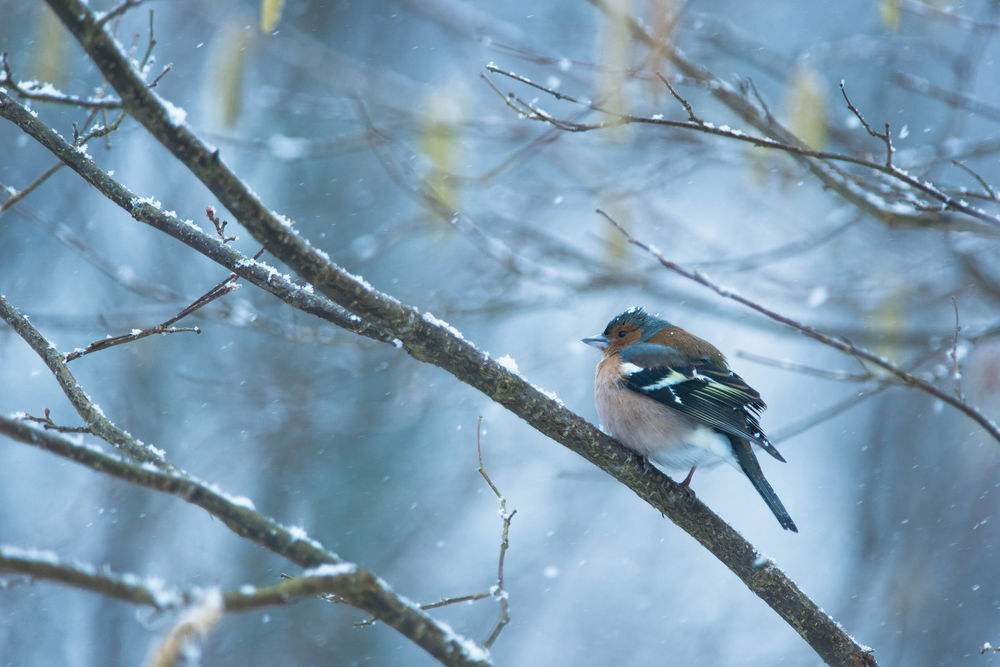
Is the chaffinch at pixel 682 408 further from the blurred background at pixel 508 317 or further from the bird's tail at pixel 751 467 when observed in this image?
the blurred background at pixel 508 317

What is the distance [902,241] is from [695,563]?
5641 millimetres

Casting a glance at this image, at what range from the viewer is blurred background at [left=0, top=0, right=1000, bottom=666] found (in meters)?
4.77

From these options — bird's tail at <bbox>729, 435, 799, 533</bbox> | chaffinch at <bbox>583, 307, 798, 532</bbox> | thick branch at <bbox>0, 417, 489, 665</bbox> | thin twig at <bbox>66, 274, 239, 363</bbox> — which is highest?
chaffinch at <bbox>583, 307, 798, 532</bbox>

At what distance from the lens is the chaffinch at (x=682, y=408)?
3.84 metres

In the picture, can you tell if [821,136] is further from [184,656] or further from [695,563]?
[695,563]

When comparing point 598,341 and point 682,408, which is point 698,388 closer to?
point 682,408

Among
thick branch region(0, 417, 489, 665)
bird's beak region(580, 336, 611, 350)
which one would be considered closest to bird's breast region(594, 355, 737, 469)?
bird's beak region(580, 336, 611, 350)

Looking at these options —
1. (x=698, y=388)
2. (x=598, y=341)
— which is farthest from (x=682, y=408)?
(x=598, y=341)

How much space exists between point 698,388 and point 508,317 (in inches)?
89.6

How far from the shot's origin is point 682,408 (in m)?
3.98

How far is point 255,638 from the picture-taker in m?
7.75

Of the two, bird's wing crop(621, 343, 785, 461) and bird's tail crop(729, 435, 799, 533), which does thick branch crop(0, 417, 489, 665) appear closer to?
bird's tail crop(729, 435, 799, 533)

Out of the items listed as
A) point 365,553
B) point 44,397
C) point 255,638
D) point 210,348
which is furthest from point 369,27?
point 255,638

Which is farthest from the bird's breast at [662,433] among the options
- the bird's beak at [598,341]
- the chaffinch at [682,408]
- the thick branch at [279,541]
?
the thick branch at [279,541]
